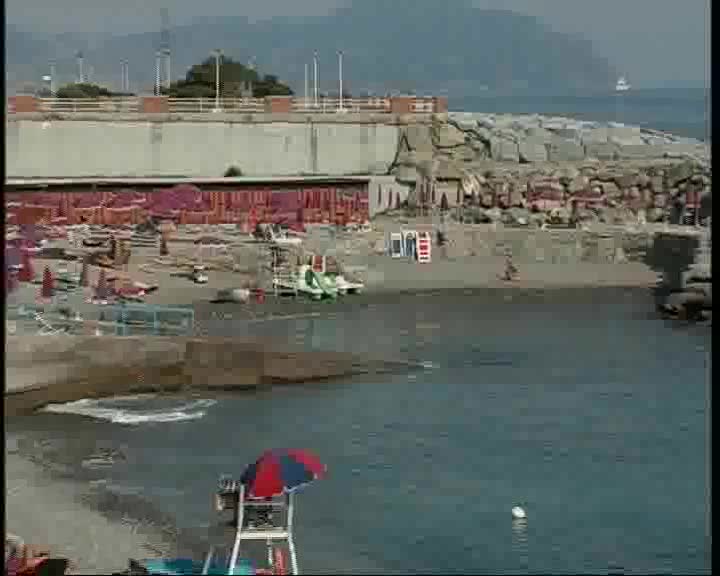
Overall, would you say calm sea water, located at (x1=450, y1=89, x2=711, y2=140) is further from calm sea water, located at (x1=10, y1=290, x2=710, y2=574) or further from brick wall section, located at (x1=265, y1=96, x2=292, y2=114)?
calm sea water, located at (x1=10, y1=290, x2=710, y2=574)

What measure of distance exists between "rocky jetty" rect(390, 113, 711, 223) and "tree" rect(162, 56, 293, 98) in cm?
Result: 917

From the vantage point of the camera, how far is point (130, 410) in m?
15.8

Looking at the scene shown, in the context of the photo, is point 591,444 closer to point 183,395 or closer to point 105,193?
point 183,395

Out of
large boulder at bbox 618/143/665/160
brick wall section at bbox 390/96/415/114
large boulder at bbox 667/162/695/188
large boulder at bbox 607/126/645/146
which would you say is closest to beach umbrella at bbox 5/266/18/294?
brick wall section at bbox 390/96/415/114

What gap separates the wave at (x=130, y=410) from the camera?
50.6ft

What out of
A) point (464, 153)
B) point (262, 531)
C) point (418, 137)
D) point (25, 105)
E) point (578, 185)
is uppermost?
point (25, 105)

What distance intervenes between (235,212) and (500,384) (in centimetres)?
1329

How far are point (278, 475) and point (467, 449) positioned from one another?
593 cm

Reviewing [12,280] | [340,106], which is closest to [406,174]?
[340,106]

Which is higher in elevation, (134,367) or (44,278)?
(44,278)

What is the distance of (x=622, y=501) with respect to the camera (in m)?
12.6

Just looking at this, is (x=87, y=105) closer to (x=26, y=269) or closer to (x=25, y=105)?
(x=25, y=105)

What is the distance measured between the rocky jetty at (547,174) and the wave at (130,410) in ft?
49.4

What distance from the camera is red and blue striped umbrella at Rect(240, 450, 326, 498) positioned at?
888cm
